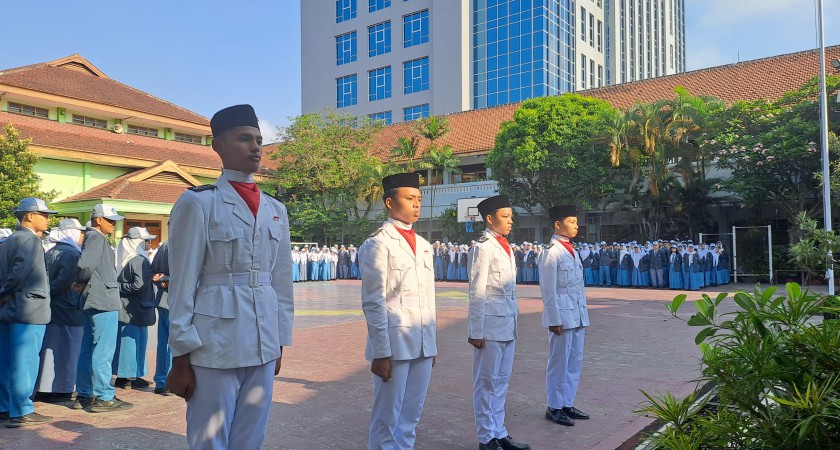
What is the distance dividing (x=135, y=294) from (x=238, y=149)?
14.0 ft

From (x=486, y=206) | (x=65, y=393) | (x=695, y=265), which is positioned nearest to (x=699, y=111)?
(x=695, y=265)

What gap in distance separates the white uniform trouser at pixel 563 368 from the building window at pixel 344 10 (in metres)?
48.6

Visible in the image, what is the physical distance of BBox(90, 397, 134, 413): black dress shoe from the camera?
220 inches

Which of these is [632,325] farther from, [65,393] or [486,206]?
[65,393]

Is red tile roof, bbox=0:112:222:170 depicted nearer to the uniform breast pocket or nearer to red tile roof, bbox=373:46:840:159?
red tile roof, bbox=373:46:840:159

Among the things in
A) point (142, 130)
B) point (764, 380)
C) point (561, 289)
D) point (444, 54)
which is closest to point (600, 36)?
point (444, 54)

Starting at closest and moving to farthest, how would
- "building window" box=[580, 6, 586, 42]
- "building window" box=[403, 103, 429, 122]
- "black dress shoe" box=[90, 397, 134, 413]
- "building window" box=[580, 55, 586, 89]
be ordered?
"black dress shoe" box=[90, 397, 134, 413] → "building window" box=[403, 103, 429, 122] → "building window" box=[580, 6, 586, 42] → "building window" box=[580, 55, 586, 89]

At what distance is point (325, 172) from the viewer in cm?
3203

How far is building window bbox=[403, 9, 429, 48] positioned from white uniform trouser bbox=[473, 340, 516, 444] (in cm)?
4336

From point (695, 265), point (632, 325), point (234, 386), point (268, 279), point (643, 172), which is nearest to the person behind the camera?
point (234, 386)

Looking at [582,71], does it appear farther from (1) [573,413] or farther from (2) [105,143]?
(1) [573,413]

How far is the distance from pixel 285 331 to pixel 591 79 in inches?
2061

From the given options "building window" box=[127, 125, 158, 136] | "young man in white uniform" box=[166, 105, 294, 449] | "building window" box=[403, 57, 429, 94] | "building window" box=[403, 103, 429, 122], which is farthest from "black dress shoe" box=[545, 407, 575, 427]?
"building window" box=[403, 57, 429, 94]

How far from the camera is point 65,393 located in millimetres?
5984
